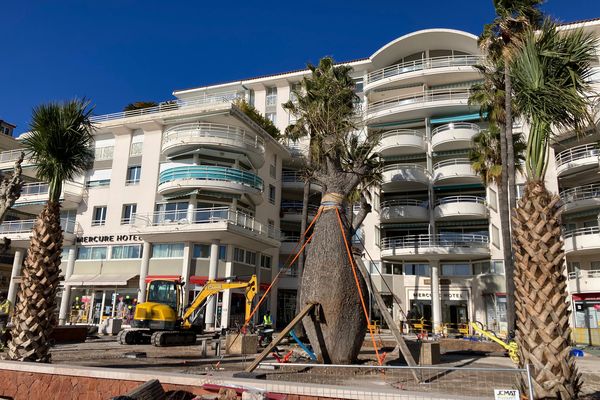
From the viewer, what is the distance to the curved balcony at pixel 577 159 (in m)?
32.0

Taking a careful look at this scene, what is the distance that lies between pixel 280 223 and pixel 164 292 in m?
21.3

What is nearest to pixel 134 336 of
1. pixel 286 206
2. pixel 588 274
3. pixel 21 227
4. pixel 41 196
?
pixel 21 227

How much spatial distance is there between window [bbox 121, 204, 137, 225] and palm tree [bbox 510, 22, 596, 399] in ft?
105

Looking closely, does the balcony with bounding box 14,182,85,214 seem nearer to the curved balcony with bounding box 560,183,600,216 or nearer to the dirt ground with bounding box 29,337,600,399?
the dirt ground with bounding box 29,337,600,399

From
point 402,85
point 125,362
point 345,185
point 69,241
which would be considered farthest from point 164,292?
point 402,85

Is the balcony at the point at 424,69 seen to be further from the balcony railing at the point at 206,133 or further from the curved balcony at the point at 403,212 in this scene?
the balcony railing at the point at 206,133

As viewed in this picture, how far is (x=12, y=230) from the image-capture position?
36.1 metres

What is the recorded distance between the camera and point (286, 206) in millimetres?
42969

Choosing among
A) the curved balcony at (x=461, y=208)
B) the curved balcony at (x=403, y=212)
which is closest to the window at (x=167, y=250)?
the curved balcony at (x=403, y=212)

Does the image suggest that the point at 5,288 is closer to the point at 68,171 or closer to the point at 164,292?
the point at 164,292

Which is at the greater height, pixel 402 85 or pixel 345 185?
pixel 402 85

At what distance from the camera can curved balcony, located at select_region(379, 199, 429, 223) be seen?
37.8m

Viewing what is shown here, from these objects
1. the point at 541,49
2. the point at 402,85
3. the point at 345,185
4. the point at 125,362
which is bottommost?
the point at 125,362

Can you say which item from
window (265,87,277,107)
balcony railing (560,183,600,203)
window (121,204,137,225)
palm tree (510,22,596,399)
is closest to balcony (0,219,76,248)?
window (121,204,137,225)
